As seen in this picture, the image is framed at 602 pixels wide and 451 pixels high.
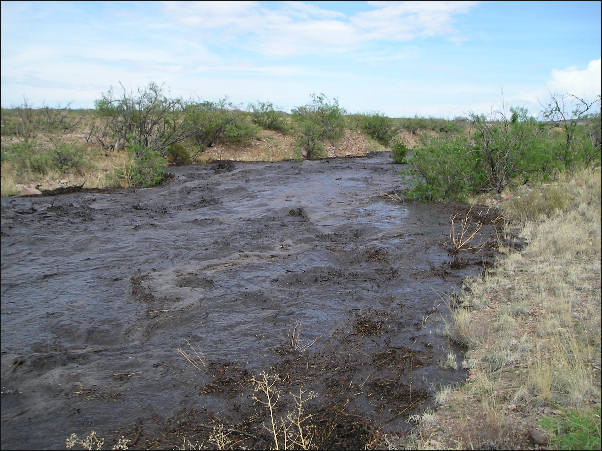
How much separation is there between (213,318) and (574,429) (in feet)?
14.2

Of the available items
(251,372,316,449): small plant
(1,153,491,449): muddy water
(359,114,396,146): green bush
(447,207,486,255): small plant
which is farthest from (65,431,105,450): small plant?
(359,114,396,146): green bush

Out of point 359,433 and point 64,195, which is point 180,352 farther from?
point 64,195

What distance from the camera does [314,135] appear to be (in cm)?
2480

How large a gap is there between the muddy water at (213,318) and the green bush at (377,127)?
2095 cm

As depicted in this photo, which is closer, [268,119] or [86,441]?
[86,441]

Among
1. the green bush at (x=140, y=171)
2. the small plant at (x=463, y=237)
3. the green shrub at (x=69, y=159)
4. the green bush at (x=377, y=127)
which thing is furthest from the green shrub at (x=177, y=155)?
the green bush at (x=377, y=127)

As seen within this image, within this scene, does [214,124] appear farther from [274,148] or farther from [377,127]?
[377,127]

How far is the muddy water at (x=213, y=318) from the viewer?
4254 millimetres

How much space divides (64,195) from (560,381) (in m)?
13.1

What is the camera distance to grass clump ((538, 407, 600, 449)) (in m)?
3.11

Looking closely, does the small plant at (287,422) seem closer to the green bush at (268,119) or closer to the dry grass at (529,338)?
the dry grass at (529,338)

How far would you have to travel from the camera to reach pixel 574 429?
3.32 meters

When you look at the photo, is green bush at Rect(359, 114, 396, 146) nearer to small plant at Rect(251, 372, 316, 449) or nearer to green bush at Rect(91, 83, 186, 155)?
green bush at Rect(91, 83, 186, 155)

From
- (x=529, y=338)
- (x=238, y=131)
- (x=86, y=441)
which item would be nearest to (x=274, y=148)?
(x=238, y=131)
